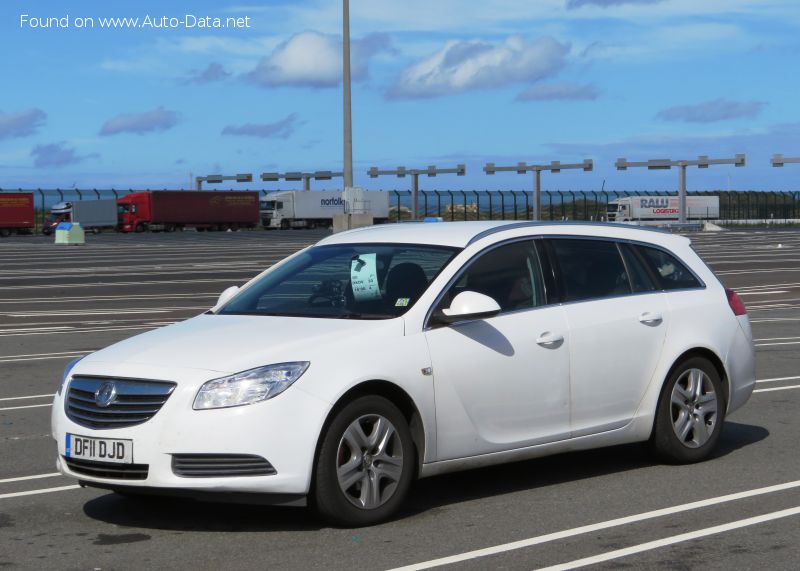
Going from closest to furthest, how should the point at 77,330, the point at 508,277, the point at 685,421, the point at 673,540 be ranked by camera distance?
the point at 673,540, the point at 508,277, the point at 685,421, the point at 77,330

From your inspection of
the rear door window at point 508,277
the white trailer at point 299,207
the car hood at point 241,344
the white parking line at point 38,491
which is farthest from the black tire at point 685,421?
the white trailer at point 299,207

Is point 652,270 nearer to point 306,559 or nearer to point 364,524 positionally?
point 364,524

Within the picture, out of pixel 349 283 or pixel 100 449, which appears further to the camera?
pixel 349 283

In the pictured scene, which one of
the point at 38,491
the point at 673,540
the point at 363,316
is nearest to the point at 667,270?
the point at 363,316

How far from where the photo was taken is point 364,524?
21.3ft

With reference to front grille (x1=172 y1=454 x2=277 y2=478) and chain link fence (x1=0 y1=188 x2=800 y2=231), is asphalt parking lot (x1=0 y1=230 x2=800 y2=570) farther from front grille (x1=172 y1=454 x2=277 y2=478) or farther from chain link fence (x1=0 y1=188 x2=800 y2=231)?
chain link fence (x1=0 y1=188 x2=800 y2=231)

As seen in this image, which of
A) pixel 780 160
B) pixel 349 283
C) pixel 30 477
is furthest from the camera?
pixel 780 160

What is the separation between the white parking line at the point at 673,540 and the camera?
5.77m

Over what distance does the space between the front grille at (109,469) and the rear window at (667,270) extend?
3.70m

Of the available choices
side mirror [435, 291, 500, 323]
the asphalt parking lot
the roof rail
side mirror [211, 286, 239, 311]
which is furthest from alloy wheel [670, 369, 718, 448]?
side mirror [211, 286, 239, 311]

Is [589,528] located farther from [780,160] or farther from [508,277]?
[780,160]

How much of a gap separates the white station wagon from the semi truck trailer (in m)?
83.6

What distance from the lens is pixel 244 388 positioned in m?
6.20

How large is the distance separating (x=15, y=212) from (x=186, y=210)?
14.2m
